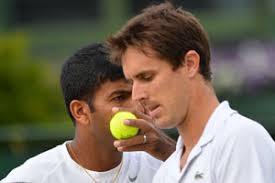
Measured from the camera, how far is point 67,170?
16.3 ft

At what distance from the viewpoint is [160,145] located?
4.86 m

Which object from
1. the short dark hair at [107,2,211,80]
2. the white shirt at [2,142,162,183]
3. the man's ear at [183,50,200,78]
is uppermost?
the short dark hair at [107,2,211,80]

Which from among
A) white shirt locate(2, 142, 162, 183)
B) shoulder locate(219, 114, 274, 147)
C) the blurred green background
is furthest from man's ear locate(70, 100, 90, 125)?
the blurred green background

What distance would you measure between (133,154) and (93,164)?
0.79 feet

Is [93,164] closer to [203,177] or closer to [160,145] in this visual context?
[160,145]

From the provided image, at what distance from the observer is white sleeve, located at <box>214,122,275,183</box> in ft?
12.3

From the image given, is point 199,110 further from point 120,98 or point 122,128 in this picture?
point 120,98

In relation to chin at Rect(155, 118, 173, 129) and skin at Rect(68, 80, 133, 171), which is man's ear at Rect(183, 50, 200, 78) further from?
skin at Rect(68, 80, 133, 171)

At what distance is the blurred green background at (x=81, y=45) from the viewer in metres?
14.9

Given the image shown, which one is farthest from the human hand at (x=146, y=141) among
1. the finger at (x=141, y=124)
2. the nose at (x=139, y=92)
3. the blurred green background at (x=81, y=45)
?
the blurred green background at (x=81, y=45)

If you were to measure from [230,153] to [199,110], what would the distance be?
29cm

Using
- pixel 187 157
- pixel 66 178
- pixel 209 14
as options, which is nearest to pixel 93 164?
pixel 66 178

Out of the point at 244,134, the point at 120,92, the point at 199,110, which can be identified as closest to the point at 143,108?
the point at 199,110

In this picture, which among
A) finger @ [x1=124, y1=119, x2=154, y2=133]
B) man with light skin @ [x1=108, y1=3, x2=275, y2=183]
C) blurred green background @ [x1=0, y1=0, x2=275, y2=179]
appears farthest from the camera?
blurred green background @ [x1=0, y1=0, x2=275, y2=179]
